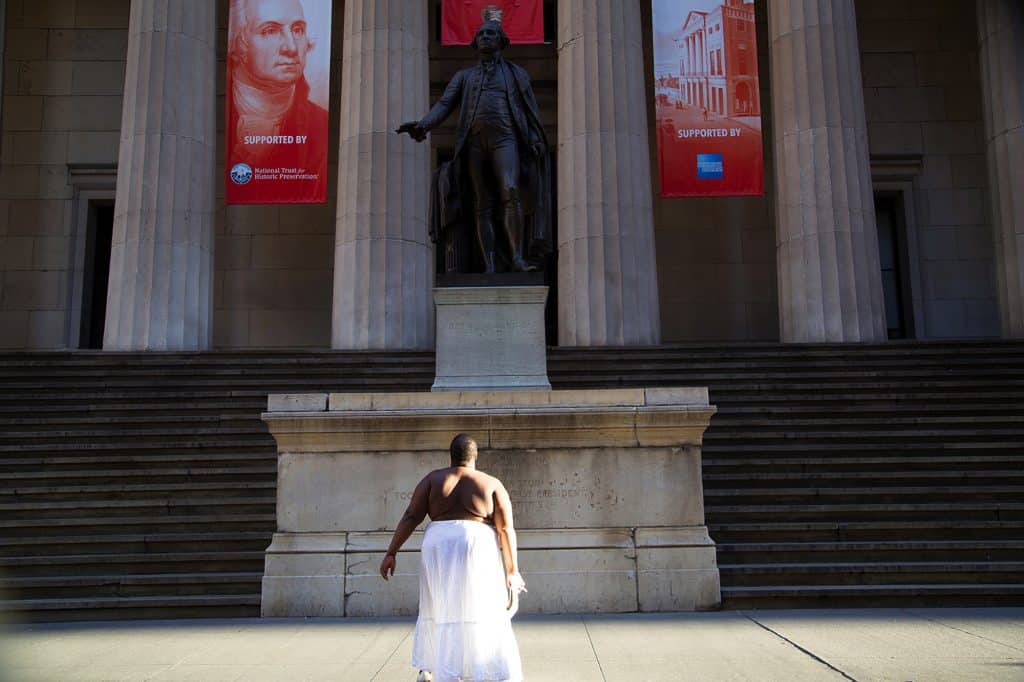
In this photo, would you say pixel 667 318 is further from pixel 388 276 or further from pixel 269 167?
pixel 269 167

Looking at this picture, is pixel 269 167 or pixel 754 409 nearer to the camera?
pixel 754 409

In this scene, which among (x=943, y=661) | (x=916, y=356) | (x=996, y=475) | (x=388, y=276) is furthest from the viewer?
(x=388, y=276)

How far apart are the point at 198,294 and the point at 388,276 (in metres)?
3.89

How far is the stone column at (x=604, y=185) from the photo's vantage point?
1725 centimetres

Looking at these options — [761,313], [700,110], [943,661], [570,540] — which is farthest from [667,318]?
[943,661]

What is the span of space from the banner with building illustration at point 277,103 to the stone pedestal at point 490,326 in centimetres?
951

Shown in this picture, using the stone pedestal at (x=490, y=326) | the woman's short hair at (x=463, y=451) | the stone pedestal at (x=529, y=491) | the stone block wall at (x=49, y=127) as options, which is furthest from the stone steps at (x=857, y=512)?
the stone block wall at (x=49, y=127)

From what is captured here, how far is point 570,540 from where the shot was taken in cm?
799

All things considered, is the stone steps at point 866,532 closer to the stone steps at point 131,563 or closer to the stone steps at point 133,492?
the stone steps at point 131,563

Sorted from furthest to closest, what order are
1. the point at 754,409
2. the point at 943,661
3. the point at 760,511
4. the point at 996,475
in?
the point at 754,409
the point at 996,475
the point at 760,511
the point at 943,661

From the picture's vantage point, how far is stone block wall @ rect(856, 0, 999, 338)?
23609 mm

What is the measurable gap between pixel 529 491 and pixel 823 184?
12.1m

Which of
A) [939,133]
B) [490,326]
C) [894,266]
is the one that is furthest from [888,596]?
[939,133]

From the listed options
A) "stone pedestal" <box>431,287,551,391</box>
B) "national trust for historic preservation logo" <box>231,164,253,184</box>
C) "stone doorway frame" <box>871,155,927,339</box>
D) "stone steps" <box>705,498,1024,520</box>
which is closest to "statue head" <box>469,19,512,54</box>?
"stone pedestal" <box>431,287,551,391</box>
